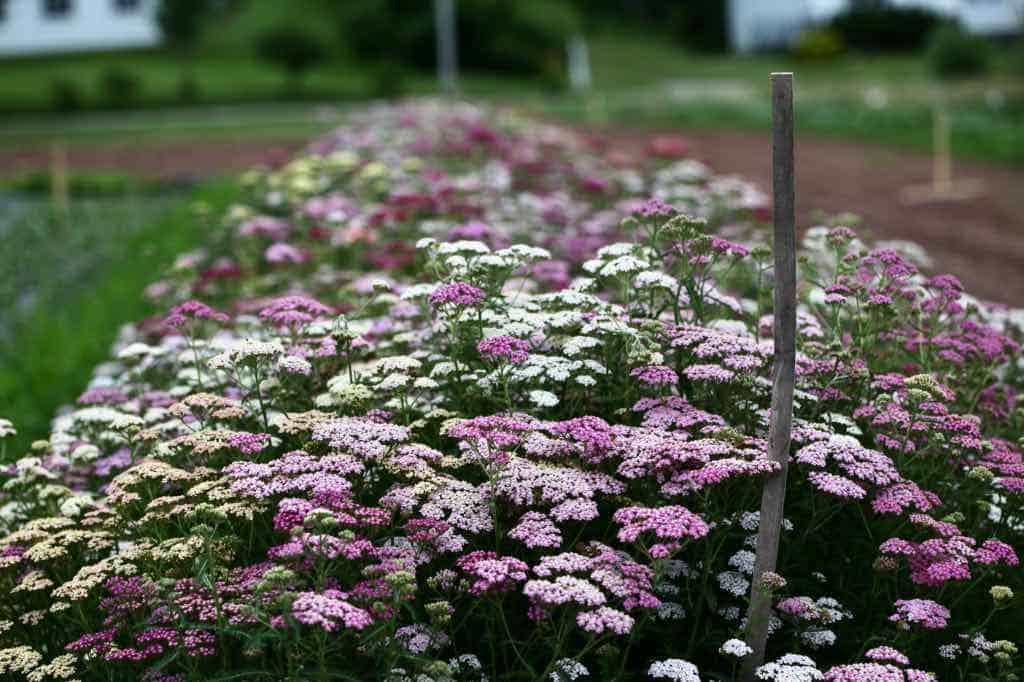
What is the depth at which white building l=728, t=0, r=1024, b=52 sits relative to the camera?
48.9m

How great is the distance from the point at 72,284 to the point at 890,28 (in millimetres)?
45214

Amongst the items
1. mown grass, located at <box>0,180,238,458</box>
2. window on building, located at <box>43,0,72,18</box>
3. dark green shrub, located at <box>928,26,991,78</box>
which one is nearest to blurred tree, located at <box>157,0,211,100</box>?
window on building, located at <box>43,0,72,18</box>

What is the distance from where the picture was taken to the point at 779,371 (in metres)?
3.61

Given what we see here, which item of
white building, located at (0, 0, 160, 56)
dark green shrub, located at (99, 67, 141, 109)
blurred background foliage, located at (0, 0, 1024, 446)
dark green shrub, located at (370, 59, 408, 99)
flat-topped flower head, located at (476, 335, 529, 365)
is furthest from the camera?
white building, located at (0, 0, 160, 56)

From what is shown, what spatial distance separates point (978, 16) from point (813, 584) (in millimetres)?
52066

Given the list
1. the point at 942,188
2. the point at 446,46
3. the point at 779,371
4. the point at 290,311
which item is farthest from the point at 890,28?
the point at 779,371

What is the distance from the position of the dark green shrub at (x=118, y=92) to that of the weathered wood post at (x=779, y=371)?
3446cm

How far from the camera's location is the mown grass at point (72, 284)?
7.29m

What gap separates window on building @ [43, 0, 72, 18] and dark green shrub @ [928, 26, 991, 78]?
39.2m

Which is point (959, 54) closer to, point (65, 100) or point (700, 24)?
point (65, 100)

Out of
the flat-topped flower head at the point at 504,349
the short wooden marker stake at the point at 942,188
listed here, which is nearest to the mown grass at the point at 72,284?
the flat-topped flower head at the point at 504,349

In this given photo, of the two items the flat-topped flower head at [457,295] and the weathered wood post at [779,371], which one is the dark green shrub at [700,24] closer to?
the flat-topped flower head at [457,295]

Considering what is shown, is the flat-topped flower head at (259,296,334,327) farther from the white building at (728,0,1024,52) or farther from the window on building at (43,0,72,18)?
the window on building at (43,0,72,18)

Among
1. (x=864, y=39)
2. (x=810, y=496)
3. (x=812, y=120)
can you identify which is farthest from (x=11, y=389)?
(x=864, y=39)
